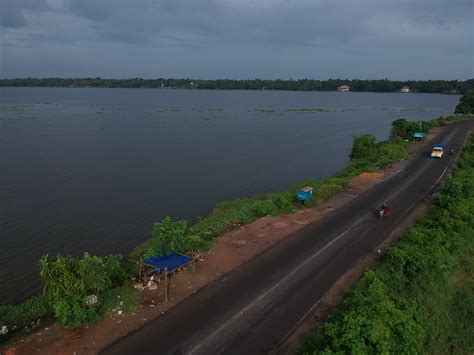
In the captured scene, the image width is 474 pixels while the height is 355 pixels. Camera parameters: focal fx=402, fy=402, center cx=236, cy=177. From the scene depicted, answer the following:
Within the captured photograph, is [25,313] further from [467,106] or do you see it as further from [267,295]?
[467,106]

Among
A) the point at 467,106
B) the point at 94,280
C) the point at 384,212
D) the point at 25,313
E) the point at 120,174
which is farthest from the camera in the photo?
the point at 467,106

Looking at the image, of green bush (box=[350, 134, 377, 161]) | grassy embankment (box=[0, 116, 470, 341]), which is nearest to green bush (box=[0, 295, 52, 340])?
grassy embankment (box=[0, 116, 470, 341])

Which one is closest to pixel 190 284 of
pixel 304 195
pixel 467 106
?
pixel 304 195

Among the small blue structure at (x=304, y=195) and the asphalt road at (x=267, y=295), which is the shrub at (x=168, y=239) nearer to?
the asphalt road at (x=267, y=295)

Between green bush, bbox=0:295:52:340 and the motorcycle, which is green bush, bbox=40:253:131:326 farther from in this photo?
the motorcycle

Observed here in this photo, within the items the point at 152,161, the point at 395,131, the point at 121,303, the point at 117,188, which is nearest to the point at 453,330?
the point at 121,303

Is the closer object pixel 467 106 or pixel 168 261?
pixel 168 261
